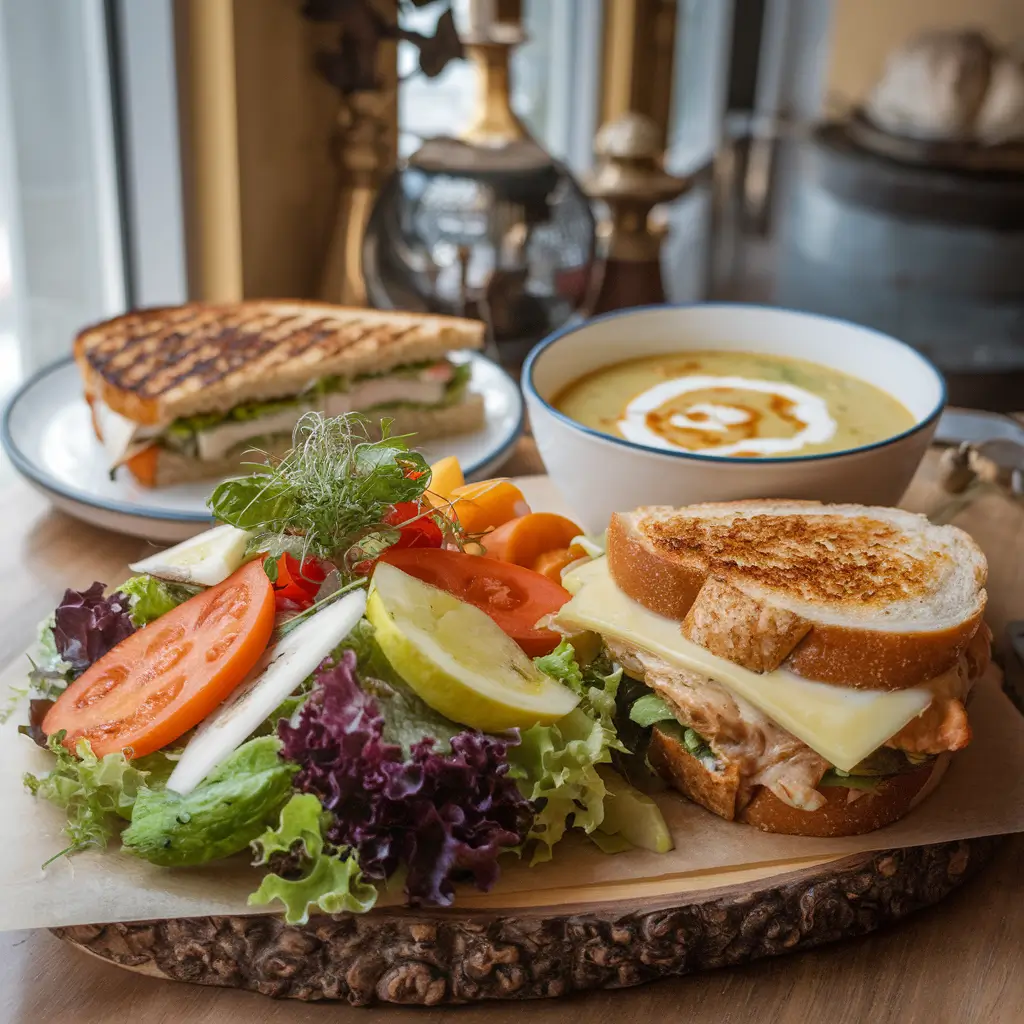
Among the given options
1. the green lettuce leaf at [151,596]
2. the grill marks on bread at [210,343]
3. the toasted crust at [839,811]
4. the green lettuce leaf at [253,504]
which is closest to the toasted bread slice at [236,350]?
the grill marks on bread at [210,343]

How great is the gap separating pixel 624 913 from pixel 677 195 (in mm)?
2754

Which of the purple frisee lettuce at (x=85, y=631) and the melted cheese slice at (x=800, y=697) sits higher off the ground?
the melted cheese slice at (x=800, y=697)

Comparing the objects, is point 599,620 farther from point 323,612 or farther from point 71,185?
point 71,185

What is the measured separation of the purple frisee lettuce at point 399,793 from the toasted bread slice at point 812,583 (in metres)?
0.38

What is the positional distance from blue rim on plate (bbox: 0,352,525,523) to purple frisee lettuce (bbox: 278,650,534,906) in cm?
97

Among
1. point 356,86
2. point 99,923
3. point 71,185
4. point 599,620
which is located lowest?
point 99,923

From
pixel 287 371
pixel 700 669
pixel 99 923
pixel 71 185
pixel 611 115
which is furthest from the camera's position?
pixel 611 115

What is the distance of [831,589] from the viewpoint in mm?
1765

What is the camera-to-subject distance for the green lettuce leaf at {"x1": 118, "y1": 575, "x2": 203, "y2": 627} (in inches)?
75.4

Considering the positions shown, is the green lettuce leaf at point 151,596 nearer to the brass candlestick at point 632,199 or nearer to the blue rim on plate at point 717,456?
the blue rim on plate at point 717,456

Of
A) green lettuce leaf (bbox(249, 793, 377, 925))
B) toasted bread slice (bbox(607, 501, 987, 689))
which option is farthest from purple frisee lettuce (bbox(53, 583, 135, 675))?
toasted bread slice (bbox(607, 501, 987, 689))

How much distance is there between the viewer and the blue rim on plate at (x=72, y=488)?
7.93 ft

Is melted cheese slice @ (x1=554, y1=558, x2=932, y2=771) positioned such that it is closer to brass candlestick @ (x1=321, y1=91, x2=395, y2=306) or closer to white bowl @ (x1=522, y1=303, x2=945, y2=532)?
white bowl @ (x1=522, y1=303, x2=945, y2=532)

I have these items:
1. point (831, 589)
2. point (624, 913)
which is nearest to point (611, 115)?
point (831, 589)
